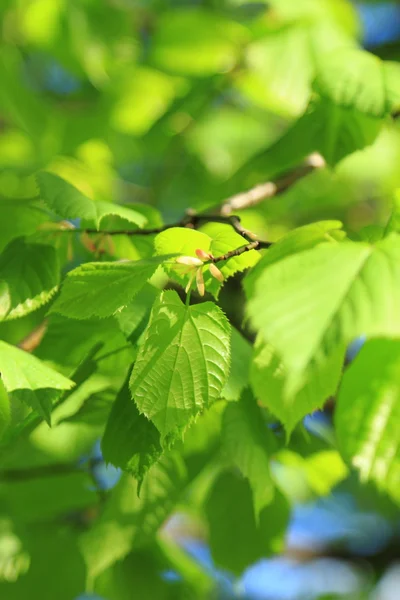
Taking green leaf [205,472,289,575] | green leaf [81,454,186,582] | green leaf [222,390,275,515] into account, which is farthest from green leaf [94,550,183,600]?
green leaf [222,390,275,515]

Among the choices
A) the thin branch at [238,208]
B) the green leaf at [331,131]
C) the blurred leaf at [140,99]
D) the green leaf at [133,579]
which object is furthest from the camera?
the blurred leaf at [140,99]

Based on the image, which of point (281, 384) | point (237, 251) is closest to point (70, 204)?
point (237, 251)

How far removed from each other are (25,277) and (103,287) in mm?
233

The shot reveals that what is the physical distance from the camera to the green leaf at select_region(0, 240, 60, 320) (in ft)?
3.48

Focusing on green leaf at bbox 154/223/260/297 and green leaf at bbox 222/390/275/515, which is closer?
green leaf at bbox 154/223/260/297

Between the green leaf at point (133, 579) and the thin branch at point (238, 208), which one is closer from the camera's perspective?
the thin branch at point (238, 208)

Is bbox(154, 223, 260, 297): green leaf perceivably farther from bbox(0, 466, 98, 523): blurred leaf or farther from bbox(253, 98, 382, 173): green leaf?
bbox(0, 466, 98, 523): blurred leaf

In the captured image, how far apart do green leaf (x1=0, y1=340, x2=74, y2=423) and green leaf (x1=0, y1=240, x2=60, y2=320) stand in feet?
0.48

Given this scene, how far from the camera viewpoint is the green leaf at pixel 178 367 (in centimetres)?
86

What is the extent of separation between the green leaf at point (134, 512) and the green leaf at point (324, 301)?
2.35ft

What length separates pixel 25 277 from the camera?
1095mm

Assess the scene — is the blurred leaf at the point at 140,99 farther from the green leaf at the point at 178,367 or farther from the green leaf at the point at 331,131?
the green leaf at the point at 178,367

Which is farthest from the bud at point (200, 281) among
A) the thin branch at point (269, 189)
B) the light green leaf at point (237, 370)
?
the thin branch at point (269, 189)

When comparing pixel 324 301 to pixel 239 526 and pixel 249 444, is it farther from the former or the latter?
pixel 239 526
